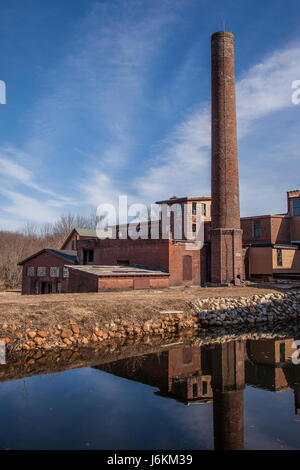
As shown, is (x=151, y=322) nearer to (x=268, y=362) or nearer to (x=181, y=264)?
(x=268, y=362)

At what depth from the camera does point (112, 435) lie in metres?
6.24

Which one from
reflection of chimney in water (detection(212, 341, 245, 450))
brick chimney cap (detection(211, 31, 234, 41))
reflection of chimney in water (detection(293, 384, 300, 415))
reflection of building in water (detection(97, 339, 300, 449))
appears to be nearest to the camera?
reflection of chimney in water (detection(212, 341, 245, 450))

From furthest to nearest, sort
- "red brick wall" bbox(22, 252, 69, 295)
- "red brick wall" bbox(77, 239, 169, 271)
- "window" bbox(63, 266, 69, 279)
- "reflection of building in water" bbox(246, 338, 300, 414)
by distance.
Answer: "red brick wall" bbox(22, 252, 69, 295) < "window" bbox(63, 266, 69, 279) < "red brick wall" bbox(77, 239, 169, 271) < "reflection of building in water" bbox(246, 338, 300, 414)

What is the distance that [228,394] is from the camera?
845 centimetres

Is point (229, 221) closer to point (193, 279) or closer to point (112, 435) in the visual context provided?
point (193, 279)

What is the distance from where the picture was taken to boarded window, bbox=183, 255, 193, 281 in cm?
2648

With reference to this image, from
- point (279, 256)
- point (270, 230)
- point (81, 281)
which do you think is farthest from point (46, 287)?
point (270, 230)

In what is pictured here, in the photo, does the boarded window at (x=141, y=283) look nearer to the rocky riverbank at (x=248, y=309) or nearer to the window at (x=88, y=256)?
the rocky riverbank at (x=248, y=309)

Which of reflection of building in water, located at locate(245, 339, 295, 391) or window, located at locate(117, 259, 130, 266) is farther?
window, located at locate(117, 259, 130, 266)

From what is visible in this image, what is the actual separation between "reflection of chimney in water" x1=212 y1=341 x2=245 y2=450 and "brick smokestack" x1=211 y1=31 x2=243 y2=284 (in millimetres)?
12979

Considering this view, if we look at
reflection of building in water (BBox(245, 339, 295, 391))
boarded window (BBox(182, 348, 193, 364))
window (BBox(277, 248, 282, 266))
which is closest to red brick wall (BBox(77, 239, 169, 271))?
window (BBox(277, 248, 282, 266))

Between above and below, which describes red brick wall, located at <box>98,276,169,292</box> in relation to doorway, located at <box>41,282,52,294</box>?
above

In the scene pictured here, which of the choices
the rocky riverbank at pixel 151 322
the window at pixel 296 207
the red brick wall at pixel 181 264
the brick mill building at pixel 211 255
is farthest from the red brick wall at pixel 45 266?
the window at pixel 296 207

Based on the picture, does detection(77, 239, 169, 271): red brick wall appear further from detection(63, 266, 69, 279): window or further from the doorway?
detection(63, 266, 69, 279): window
